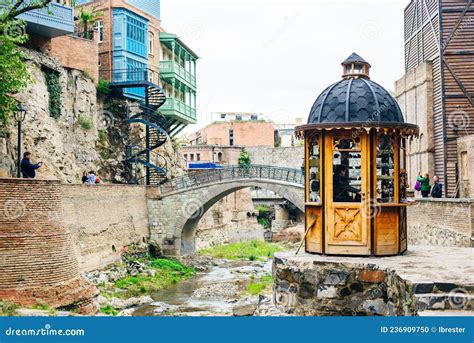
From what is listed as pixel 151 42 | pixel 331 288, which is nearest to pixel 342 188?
pixel 331 288

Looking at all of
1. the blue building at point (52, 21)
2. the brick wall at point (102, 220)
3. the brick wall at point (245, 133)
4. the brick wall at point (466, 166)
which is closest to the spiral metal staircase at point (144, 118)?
the brick wall at point (102, 220)

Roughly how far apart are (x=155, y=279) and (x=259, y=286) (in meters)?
4.59

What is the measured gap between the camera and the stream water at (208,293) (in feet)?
71.1

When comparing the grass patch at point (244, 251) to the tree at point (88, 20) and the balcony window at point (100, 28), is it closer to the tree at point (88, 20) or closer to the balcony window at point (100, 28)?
the balcony window at point (100, 28)

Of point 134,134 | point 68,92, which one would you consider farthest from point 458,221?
point 134,134

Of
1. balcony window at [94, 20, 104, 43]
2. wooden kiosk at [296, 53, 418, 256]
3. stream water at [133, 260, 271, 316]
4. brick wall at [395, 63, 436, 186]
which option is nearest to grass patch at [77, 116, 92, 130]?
balcony window at [94, 20, 104, 43]

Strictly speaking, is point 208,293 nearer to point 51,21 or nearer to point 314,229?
point 51,21

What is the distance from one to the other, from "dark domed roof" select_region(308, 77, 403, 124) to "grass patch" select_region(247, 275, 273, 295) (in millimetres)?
14770

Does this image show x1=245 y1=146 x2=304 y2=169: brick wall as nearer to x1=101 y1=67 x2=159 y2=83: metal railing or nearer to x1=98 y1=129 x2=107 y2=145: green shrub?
A: x1=101 y1=67 x2=159 y2=83: metal railing

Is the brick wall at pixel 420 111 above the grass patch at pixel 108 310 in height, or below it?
above

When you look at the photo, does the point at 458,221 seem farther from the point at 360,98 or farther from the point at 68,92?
the point at 68,92

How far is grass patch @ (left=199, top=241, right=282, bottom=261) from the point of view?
1459 inches

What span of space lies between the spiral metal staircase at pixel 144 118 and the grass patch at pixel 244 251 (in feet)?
19.5

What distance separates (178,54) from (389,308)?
3783 cm
